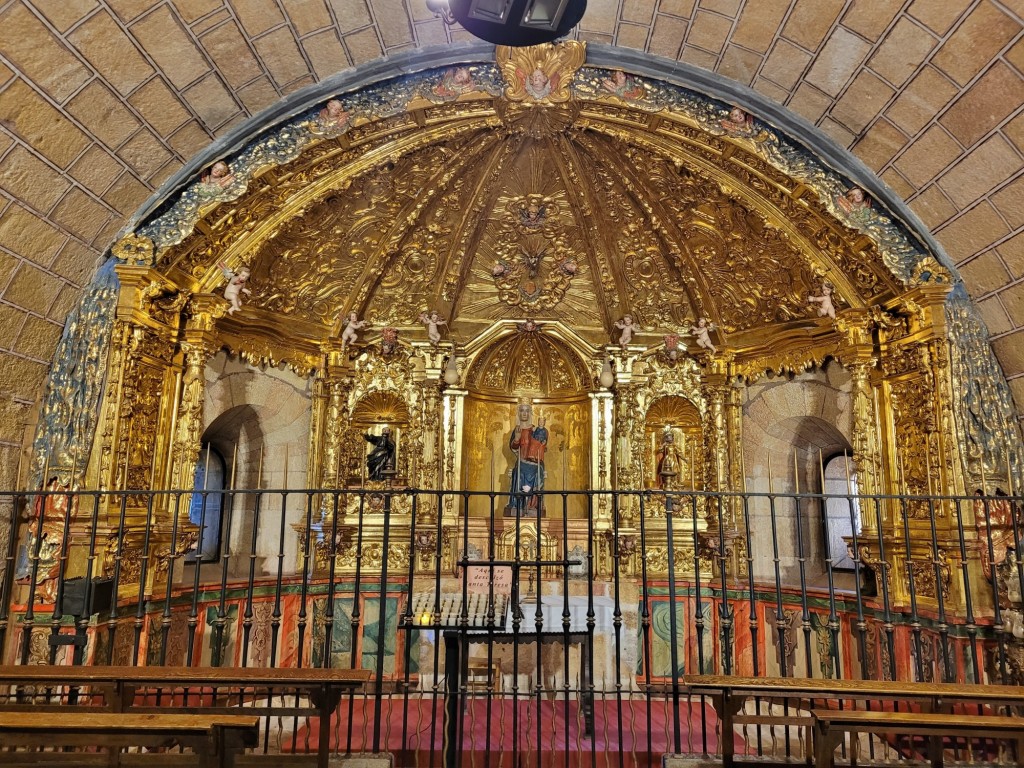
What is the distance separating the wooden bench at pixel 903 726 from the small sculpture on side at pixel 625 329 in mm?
6909

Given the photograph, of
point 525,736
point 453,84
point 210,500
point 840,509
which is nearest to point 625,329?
point 840,509

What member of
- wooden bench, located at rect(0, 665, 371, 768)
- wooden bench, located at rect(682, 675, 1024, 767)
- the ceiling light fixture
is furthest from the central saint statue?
the ceiling light fixture

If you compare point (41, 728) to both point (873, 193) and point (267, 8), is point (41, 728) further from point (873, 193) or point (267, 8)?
point (873, 193)

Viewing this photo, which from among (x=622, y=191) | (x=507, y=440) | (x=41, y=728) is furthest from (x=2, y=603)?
(x=622, y=191)

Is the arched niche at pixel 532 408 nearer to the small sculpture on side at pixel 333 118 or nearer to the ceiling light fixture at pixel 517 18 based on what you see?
the small sculpture on side at pixel 333 118

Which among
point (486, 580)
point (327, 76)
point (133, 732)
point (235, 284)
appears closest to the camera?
point (133, 732)

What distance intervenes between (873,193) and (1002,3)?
199 cm

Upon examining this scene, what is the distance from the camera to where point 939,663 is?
6.24 meters

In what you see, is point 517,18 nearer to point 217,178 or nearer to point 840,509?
point 217,178

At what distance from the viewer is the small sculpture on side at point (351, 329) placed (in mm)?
9492

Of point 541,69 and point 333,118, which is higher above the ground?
point 541,69

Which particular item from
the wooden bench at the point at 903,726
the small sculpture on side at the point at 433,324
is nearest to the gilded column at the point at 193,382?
the small sculpture on side at the point at 433,324

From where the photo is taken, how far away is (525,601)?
25.7ft

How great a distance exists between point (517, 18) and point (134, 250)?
15.0ft
